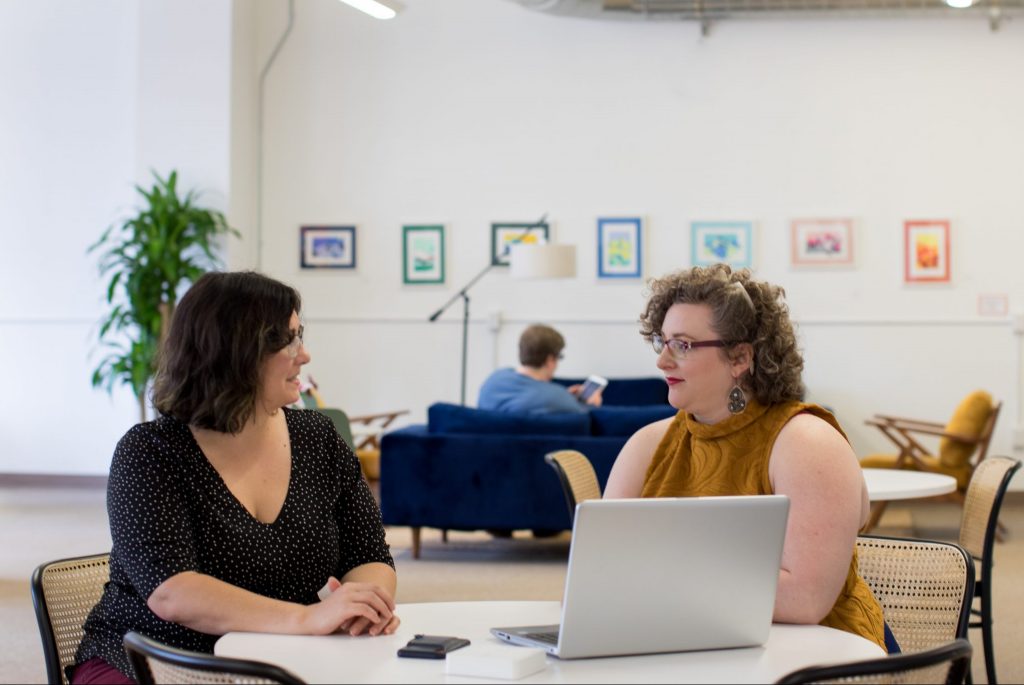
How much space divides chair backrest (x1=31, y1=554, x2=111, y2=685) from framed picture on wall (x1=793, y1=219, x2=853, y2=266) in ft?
23.6

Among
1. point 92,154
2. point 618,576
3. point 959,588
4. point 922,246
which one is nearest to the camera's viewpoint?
point 618,576

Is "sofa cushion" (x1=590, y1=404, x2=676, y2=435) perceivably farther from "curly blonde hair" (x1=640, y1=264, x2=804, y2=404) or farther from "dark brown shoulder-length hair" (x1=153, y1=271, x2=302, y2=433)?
"dark brown shoulder-length hair" (x1=153, y1=271, x2=302, y2=433)

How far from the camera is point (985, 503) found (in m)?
4.09

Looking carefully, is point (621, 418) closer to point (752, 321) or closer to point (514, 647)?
point (752, 321)

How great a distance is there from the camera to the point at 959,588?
276 centimetres

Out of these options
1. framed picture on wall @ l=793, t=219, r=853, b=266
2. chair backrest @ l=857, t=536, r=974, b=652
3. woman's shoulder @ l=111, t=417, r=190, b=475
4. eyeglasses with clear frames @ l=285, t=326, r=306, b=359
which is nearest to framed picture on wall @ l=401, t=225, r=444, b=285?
framed picture on wall @ l=793, t=219, r=853, b=266

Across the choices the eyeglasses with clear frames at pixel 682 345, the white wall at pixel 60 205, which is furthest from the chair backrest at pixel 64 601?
the white wall at pixel 60 205

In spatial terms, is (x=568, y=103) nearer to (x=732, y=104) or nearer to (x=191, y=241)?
(x=732, y=104)

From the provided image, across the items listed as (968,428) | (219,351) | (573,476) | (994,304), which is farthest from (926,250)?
(219,351)

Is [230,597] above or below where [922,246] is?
below

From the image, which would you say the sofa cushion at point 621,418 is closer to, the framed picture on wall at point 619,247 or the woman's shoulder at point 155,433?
the framed picture on wall at point 619,247

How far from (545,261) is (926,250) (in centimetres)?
276

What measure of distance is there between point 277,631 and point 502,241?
24.4 feet

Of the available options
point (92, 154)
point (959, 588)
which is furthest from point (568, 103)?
point (959, 588)
